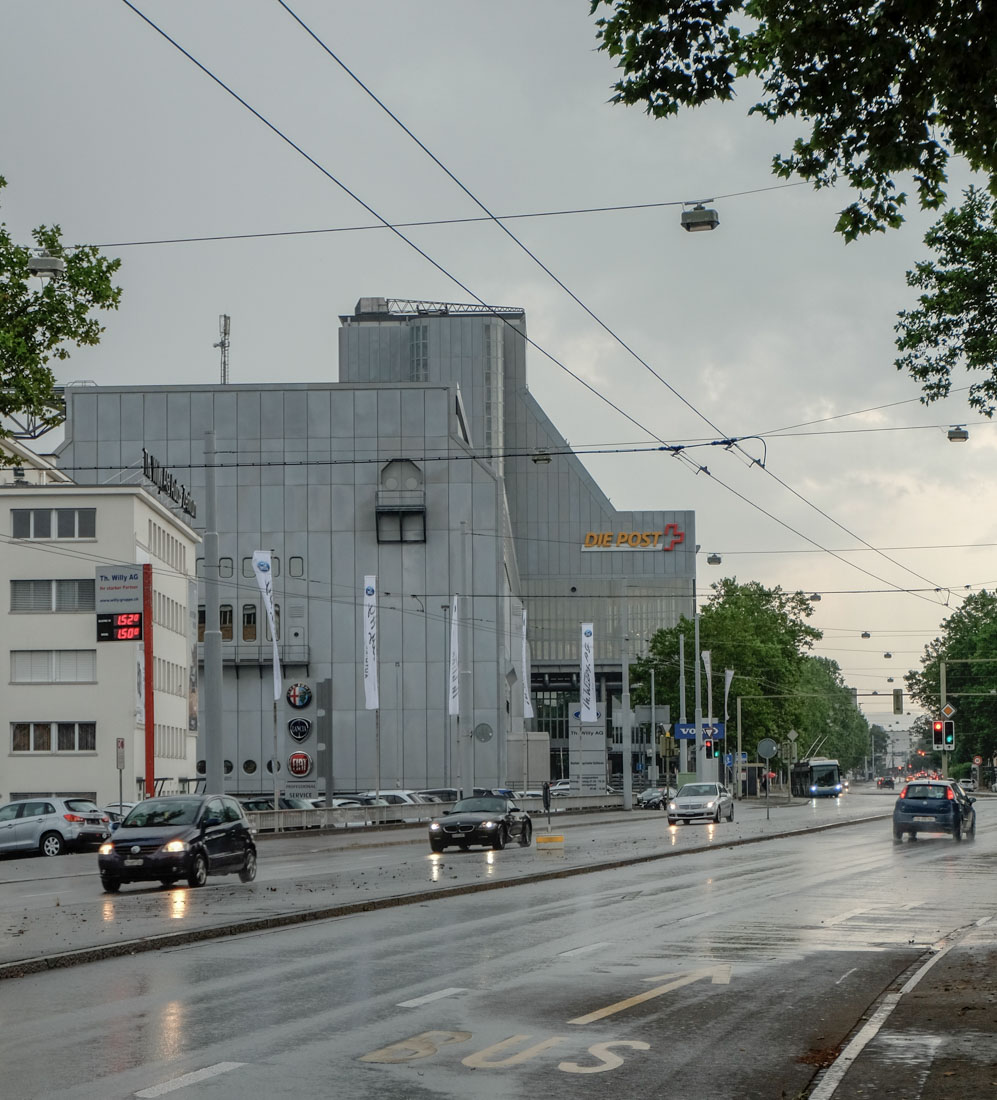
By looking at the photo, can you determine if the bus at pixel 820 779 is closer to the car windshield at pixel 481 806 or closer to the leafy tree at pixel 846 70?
the car windshield at pixel 481 806

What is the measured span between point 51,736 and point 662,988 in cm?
5413

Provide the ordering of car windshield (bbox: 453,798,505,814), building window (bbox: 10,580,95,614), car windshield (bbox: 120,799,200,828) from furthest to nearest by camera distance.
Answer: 1. building window (bbox: 10,580,95,614)
2. car windshield (bbox: 453,798,505,814)
3. car windshield (bbox: 120,799,200,828)

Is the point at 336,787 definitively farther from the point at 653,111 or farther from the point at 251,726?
the point at 653,111

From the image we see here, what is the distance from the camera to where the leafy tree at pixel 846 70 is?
11.3m

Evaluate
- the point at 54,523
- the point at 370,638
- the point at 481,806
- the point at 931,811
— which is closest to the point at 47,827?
the point at 481,806

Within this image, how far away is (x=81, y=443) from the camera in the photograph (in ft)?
289

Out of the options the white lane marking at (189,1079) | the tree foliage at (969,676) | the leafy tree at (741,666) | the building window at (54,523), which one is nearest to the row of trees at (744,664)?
the leafy tree at (741,666)

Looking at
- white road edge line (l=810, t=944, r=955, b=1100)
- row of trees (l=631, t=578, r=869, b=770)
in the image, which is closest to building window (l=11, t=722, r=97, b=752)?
row of trees (l=631, t=578, r=869, b=770)

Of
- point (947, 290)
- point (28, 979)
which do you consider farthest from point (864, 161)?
point (947, 290)

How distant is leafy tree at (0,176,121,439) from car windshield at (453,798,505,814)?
1946 cm

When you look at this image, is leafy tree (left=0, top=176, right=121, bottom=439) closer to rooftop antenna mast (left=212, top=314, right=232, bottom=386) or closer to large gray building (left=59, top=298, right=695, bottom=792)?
large gray building (left=59, top=298, right=695, bottom=792)

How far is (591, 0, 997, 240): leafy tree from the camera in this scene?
37.0 ft

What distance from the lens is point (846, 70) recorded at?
11797 mm

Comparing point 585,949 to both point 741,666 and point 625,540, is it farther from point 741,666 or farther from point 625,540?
point 625,540
